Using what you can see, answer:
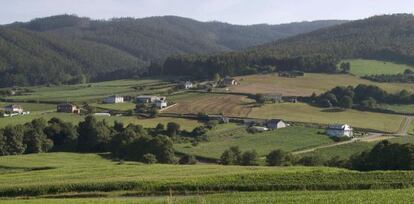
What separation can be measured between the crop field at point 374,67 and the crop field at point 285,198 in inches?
4497

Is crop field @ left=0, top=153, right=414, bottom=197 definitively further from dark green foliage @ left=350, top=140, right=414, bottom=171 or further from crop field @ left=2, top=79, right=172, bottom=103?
crop field @ left=2, top=79, right=172, bottom=103

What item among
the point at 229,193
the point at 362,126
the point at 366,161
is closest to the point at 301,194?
the point at 229,193

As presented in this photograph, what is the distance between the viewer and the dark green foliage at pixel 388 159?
54250 mm

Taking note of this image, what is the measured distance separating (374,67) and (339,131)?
Result: 240 feet

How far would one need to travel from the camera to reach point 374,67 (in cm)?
15888

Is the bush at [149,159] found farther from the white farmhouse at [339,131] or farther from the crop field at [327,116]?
the crop field at [327,116]

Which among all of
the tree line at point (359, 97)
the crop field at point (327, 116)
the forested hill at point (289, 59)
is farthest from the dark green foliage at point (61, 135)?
the forested hill at point (289, 59)

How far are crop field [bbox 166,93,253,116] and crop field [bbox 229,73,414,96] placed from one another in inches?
276

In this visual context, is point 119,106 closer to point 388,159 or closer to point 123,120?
point 123,120

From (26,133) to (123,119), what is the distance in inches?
1057

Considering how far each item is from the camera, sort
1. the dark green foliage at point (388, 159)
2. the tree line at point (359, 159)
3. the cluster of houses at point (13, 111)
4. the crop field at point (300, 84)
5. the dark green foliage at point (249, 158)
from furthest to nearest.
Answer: the crop field at point (300, 84) → the cluster of houses at point (13, 111) → the dark green foliage at point (249, 158) → the tree line at point (359, 159) → the dark green foliage at point (388, 159)

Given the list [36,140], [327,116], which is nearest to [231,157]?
[36,140]

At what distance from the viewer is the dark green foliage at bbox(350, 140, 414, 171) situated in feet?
178

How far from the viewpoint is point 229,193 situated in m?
42.0
